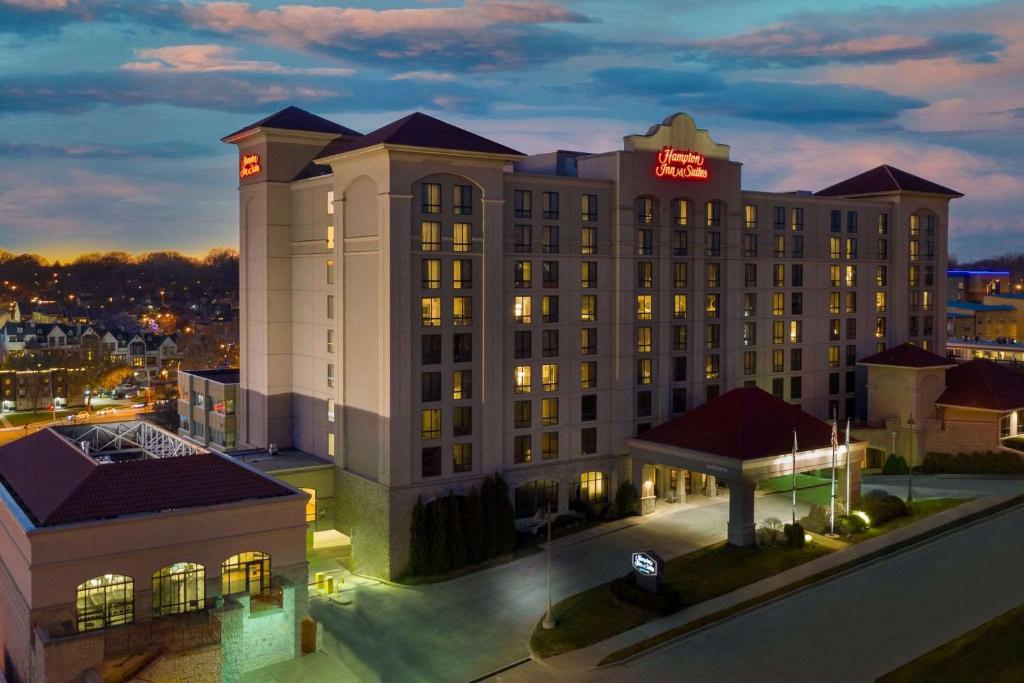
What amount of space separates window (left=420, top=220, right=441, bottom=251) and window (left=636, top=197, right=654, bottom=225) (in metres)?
17.1

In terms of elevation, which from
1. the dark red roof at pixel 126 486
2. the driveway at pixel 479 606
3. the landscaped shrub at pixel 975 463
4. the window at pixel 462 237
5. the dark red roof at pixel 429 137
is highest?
the dark red roof at pixel 429 137

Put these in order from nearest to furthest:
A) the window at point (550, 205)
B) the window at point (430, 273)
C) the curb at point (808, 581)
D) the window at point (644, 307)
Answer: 1. the curb at point (808, 581)
2. the window at point (430, 273)
3. the window at point (550, 205)
4. the window at point (644, 307)

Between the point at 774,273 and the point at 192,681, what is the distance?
5476cm

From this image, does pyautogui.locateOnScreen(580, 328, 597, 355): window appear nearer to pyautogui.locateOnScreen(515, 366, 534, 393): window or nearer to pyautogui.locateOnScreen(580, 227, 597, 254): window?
pyautogui.locateOnScreen(515, 366, 534, 393): window

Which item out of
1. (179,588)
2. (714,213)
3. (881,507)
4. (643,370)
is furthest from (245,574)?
(714,213)

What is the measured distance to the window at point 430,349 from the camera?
56.4 meters

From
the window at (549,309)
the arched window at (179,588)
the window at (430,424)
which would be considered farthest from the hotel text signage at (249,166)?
the arched window at (179,588)

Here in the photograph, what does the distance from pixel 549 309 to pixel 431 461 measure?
536 inches

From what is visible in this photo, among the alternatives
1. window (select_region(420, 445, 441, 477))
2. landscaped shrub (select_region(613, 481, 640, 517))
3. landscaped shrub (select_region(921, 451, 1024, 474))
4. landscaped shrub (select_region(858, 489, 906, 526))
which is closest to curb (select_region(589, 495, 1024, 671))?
landscaped shrub (select_region(858, 489, 906, 526))

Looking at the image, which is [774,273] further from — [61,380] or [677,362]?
[61,380]

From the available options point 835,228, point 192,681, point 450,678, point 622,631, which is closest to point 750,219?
point 835,228

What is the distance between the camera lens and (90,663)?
36.4 metres

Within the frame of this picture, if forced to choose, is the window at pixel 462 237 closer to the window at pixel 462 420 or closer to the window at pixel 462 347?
the window at pixel 462 347

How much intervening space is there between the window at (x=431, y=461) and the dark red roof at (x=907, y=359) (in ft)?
131
